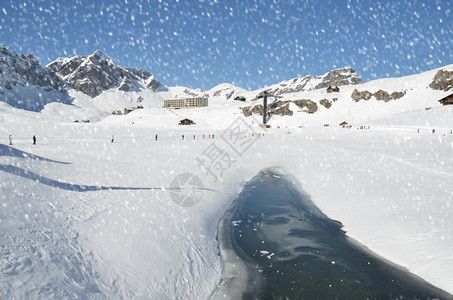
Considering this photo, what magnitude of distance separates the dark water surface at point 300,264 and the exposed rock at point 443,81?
304 feet

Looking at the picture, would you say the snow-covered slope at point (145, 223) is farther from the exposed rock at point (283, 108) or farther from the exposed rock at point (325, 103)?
the exposed rock at point (325, 103)

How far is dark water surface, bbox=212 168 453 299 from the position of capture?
8.80 meters

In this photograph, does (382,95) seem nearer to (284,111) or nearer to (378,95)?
(378,95)

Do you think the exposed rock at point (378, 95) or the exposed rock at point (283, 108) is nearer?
the exposed rock at point (378, 95)

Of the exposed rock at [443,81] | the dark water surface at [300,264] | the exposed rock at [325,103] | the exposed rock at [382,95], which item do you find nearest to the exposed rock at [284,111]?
the exposed rock at [325,103]

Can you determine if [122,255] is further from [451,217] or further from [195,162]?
[195,162]

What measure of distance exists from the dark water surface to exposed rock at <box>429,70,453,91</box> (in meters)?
92.6

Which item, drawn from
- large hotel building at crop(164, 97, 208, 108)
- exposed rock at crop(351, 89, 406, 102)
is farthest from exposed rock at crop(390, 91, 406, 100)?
large hotel building at crop(164, 97, 208, 108)

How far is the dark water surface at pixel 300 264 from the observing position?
8.80 m

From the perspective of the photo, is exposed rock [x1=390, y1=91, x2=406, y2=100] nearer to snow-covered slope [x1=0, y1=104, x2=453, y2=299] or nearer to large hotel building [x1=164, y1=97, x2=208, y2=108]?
snow-covered slope [x1=0, y1=104, x2=453, y2=299]

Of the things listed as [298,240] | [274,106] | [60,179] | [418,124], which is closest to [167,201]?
[60,179]

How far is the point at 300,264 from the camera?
34.1ft

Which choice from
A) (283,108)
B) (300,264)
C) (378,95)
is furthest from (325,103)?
(300,264)

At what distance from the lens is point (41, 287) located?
620 cm
